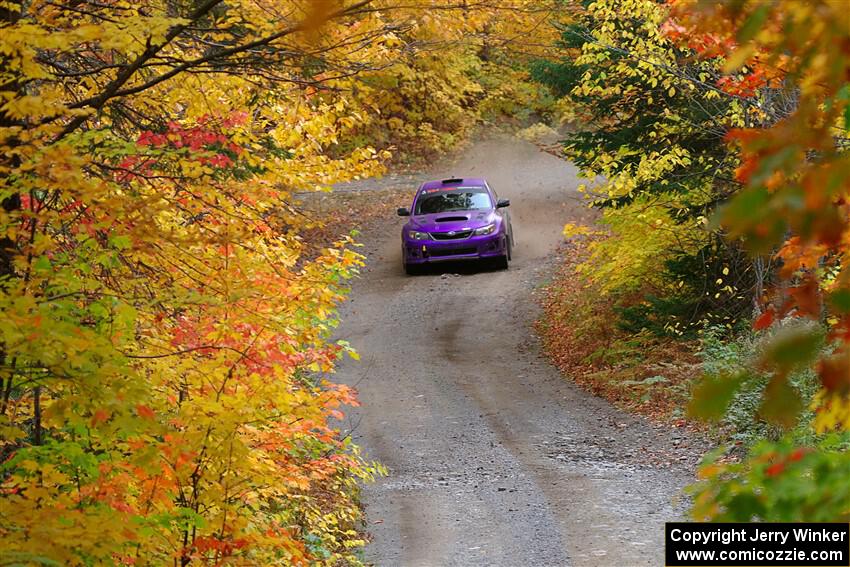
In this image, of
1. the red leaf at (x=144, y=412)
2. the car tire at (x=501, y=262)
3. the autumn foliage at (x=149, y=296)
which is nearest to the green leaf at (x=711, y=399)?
the autumn foliage at (x=149, y=296)

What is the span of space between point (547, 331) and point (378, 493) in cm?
799

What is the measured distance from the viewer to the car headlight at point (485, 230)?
67.7 feet

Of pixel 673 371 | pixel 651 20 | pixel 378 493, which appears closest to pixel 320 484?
pixel 378 493

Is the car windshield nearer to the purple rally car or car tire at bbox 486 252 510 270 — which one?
the purple rally car

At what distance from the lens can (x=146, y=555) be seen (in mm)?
5020

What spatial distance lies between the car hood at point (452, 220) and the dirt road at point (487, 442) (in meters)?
1.42

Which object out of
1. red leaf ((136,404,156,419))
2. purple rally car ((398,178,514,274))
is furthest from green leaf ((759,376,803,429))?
purple rally car ((398,178,514,274))

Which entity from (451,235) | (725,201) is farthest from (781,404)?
(451,235)

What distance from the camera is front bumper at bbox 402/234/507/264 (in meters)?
Answer: 20.8

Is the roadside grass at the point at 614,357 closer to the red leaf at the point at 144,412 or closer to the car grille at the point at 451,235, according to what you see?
the car grille at the point at 451,235

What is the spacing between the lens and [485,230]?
20.7m

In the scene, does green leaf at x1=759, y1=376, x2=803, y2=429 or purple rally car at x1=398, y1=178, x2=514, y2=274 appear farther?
purple rally car at x1=398, y1=178, x2=514, y2=274

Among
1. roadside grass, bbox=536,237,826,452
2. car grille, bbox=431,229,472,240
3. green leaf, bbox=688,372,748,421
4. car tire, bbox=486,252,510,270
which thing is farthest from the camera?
car tire, bbox=486,252,510,270

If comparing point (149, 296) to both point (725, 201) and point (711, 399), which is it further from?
point (725, 201)
